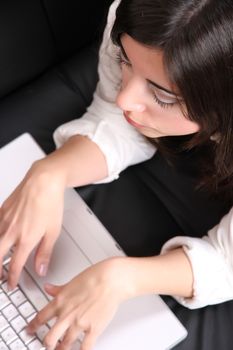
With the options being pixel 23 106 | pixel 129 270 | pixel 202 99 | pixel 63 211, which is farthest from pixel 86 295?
pixel 23 106

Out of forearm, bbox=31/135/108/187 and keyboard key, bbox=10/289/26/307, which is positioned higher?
forearm, bbox=31/135/108/187

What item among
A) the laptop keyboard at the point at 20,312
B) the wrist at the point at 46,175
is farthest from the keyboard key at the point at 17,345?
the wrist at the point at 46,175

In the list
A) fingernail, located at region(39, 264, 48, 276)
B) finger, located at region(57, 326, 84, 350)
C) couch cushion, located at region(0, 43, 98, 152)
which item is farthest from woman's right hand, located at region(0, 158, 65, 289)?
couch cushion, located at region(0, 43, 98, 152)

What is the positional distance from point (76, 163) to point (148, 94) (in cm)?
23

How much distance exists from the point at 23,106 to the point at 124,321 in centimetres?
48

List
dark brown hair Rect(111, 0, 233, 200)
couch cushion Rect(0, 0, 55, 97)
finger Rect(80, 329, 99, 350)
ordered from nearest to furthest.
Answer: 1. dark brown hair Rect(111, 0, 233, 200)
2. finger Rect(80, 329, 99, 350)
3. couch cushion Rect(0, 0, 55, 97)

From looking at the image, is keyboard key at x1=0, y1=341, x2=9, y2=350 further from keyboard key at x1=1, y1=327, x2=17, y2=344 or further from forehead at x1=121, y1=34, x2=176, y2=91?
forehead at x1=121, y1=34, x2=176, y2=91

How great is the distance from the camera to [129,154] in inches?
35.3

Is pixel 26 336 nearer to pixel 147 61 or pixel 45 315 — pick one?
pixel 45 315

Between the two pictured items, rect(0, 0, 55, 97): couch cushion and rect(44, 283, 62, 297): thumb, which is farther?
rect(0, 0, 55, 97): couch cushion

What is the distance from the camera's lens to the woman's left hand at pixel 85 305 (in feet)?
2.21

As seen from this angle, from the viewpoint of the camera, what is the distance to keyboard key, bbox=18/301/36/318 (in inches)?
28.4

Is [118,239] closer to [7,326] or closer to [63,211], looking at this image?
[63,211]

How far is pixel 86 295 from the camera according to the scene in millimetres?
689
